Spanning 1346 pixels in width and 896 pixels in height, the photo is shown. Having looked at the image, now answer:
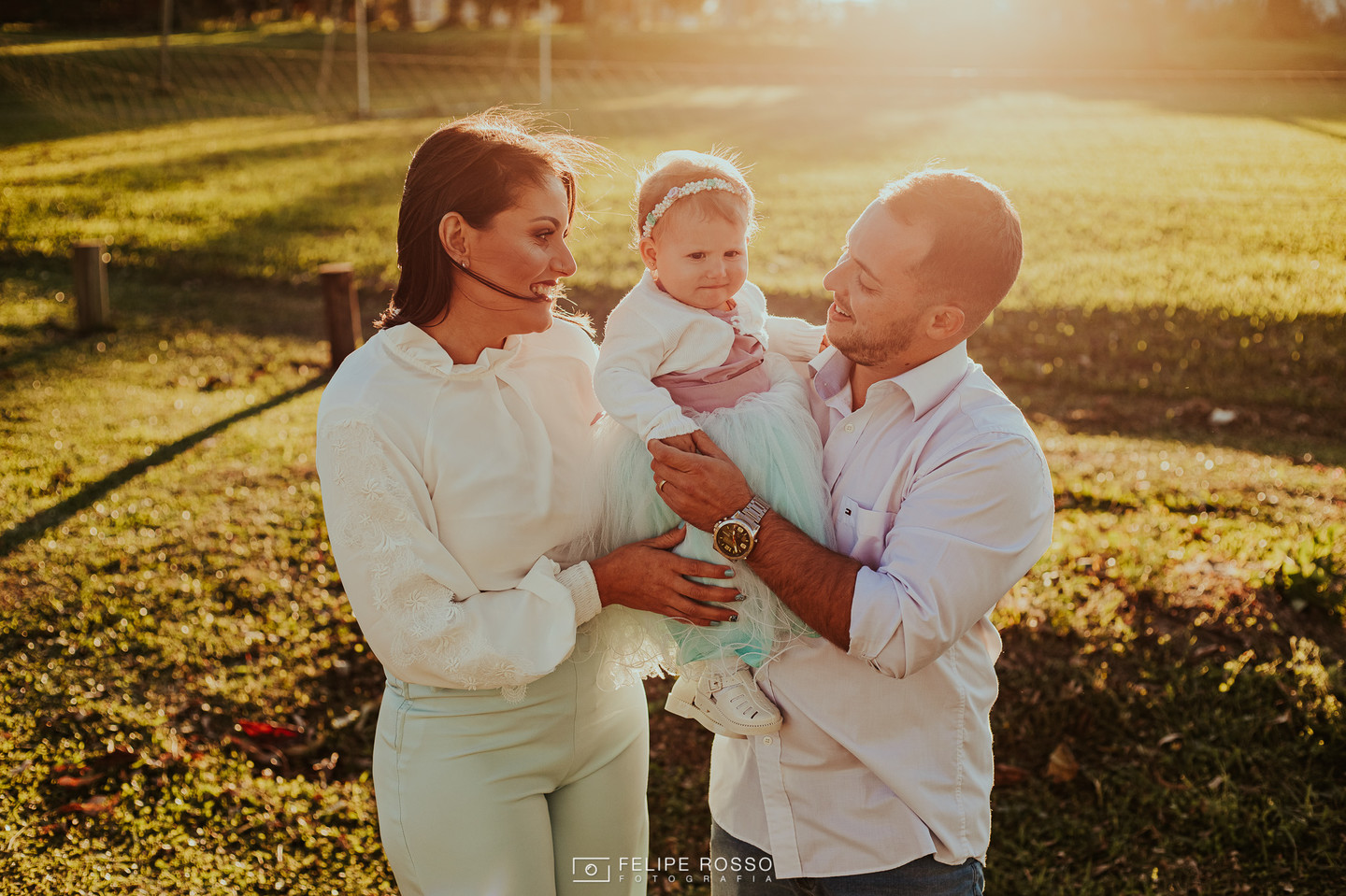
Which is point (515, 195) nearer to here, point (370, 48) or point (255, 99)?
point (255, 99)

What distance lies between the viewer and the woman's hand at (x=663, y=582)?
230cm

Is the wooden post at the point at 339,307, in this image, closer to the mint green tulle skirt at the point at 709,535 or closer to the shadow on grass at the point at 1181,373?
the shadow on grass at the point at 1181,373

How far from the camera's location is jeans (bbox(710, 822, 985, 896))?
223 centimetres

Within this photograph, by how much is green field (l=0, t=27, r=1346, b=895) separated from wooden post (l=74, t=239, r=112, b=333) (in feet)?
1.01

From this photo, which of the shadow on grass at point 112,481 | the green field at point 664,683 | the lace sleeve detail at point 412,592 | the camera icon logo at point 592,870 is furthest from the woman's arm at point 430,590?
the shadow on grass at point 112,481

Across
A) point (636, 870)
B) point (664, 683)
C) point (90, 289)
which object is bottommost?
point (664, 683)

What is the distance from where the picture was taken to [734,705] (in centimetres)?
233

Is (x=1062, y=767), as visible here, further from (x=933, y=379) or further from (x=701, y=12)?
(x=701, y=12)

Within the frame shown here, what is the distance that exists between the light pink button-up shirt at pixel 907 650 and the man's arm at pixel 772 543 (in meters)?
0.05

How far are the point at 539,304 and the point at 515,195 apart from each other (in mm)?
265

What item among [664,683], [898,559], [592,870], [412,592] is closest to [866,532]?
[898,559]

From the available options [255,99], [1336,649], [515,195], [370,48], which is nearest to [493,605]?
[515,195]

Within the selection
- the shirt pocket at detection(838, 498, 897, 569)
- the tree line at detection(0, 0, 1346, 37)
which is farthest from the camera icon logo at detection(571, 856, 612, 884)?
the tree line at detection(0, 0, 1346, 37)

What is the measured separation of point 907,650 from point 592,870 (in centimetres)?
107
